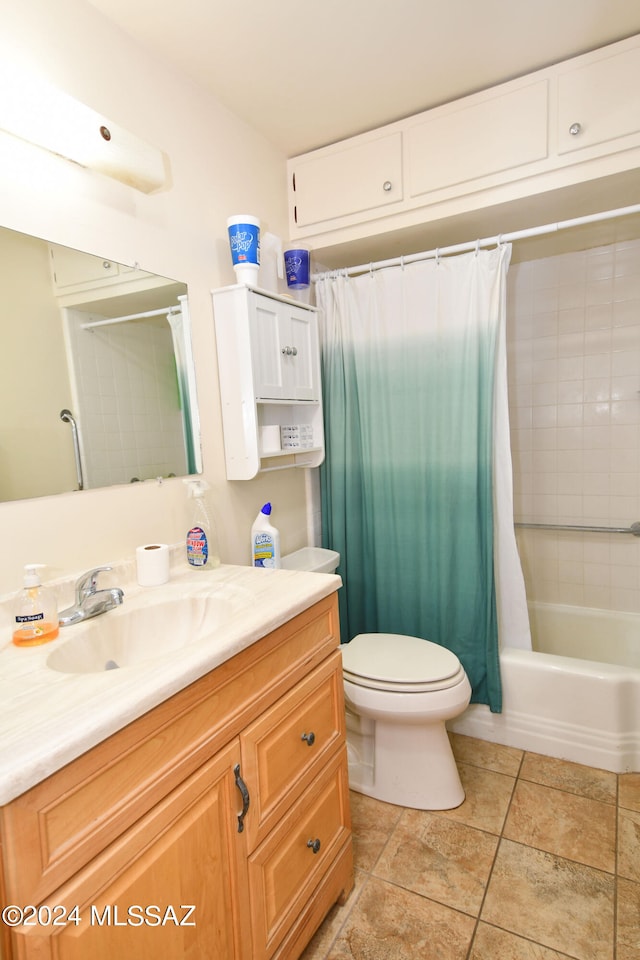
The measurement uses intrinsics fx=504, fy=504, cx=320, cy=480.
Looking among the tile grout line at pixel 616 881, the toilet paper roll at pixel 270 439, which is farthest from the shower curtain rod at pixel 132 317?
the tile grout line at pixel 616 881

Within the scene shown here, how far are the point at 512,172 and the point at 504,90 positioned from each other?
258 millimetres

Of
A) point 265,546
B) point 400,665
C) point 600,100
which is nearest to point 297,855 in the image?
point 400,665

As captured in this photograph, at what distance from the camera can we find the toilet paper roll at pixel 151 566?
1306 millimetres

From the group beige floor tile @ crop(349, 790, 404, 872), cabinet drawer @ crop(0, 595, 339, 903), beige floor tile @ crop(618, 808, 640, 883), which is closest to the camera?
cabinet drawer @ crop(0, 595, 339, 903)

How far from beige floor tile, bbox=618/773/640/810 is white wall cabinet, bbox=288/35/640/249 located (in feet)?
6.48

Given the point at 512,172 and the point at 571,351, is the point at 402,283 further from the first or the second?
the point at 571,351

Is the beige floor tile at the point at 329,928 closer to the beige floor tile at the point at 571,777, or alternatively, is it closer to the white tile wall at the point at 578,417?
the beige floor tile at the point at 571,777

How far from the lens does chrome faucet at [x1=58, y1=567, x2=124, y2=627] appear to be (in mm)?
1058

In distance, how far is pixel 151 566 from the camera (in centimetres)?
131

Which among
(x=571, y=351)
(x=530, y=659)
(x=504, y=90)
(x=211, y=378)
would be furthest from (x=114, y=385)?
(x=571, y=351)

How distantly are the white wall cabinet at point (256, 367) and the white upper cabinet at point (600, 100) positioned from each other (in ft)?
3.30

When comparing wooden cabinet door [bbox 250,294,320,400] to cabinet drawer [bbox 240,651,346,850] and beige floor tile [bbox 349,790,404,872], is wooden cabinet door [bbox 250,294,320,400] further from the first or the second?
beige floor tile [bbox 349,790,404,872]

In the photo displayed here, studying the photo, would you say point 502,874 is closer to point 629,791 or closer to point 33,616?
point 629,791

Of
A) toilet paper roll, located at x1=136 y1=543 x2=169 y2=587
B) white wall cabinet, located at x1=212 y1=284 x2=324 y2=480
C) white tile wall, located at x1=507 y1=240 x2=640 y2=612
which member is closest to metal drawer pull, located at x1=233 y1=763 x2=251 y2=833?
toilet paper roll, located at x1=136 y1=543 x2=169 y2=587
